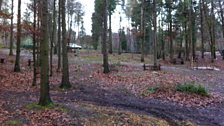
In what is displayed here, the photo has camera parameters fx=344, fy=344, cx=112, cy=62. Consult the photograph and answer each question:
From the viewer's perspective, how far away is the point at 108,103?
16.5 metres

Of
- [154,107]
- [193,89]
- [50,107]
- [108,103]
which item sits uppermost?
[193,89]

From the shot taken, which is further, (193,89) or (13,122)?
A: (193,89)

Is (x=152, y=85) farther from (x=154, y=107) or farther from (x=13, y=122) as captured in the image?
(x=13, y=122)

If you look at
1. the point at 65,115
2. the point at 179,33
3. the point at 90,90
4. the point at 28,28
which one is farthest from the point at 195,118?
the point at 179,33

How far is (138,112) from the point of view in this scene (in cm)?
1460

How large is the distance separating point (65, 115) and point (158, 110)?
4.74 m

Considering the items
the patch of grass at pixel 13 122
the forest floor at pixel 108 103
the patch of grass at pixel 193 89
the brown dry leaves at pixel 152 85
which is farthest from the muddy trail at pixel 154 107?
the patch of grass at pixel 13 122

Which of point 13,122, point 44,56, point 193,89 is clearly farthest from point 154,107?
point 13,122

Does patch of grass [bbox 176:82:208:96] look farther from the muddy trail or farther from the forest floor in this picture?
the muddy trail

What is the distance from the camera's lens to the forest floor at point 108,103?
12430 mm

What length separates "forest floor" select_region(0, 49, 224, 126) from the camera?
40.8 ft

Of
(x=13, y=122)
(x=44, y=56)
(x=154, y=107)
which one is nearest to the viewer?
(x=13, y=122)

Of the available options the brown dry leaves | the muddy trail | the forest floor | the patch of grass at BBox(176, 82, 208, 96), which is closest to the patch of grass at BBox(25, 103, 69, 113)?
the forest floor

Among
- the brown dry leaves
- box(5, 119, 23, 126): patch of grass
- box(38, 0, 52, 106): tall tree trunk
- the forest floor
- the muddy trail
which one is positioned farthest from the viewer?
the brown dry leaves
